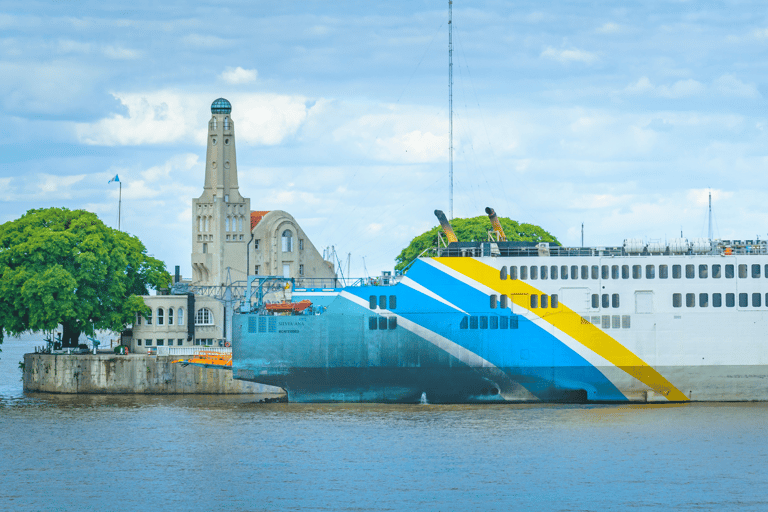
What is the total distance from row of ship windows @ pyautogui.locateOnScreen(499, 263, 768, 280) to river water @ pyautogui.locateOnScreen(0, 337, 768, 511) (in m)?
6.44

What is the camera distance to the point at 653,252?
55875 mm

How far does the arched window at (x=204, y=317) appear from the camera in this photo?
235 ft

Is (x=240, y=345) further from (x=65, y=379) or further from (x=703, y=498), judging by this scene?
(x=703, y=498)

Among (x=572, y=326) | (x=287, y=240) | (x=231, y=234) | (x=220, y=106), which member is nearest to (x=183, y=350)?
(x=231, y=234)

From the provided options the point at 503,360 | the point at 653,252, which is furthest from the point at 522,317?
the point at 653,252

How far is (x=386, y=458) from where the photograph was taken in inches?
1662

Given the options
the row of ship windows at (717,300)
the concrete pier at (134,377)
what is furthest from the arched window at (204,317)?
the row of ship windows at (717,300)

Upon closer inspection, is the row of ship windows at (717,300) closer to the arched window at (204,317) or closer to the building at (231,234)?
the building at (231,234)

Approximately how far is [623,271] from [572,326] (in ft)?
12.4

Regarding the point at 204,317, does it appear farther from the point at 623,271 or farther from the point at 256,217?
the point at 623,271

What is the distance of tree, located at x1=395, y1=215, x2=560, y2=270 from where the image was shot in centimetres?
8981

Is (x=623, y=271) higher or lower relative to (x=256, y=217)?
lower

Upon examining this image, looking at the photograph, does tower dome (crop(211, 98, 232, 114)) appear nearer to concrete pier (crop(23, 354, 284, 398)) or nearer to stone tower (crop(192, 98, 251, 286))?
stone tower (crop(192, 98, 251, 286))

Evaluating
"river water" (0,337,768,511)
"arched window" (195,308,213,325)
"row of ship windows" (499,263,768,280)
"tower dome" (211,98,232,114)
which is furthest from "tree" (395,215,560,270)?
"river water" (0,337,768,511)
